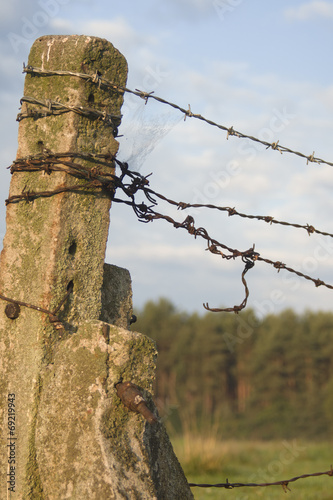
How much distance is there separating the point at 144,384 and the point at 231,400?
4234 centimetres

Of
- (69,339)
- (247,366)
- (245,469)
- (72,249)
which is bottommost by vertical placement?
(245,469)

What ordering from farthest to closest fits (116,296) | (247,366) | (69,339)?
(247,366) → (116,296) → (69,339)

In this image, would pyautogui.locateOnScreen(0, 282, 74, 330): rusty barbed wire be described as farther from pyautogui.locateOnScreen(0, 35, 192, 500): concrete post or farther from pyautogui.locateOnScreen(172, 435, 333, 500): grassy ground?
pyautogui.locateOnScreen(172, 435, 333, 500): grassy ground

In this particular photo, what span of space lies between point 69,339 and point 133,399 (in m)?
0.39

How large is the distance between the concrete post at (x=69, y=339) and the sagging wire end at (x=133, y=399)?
1.4 inches

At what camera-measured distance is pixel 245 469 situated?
36.7 ft

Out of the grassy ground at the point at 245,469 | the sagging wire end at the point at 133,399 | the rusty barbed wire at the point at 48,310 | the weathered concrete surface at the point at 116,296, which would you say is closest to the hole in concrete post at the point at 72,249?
the rusty barbed wire at the point at 48,310

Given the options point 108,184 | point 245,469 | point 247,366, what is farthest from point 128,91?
point 247,366

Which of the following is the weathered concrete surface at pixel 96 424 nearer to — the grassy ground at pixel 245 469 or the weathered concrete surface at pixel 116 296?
the weathered concrete surface at pixel 116 296

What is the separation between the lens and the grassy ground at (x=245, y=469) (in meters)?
7.13

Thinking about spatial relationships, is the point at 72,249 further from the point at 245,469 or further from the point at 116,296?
the point at 245,469

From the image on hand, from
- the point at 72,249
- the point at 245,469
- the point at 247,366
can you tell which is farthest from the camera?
the point at 247,366

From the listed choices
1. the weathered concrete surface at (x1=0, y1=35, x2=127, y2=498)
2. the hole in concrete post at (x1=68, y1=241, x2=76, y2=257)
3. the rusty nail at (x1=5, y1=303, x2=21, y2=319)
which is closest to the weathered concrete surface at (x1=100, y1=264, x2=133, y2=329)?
the weathered concrete surface at (x1=0, y1=35, x2=127, y2=498)

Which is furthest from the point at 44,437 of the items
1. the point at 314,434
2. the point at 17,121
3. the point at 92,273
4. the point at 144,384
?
the point at 314,434
